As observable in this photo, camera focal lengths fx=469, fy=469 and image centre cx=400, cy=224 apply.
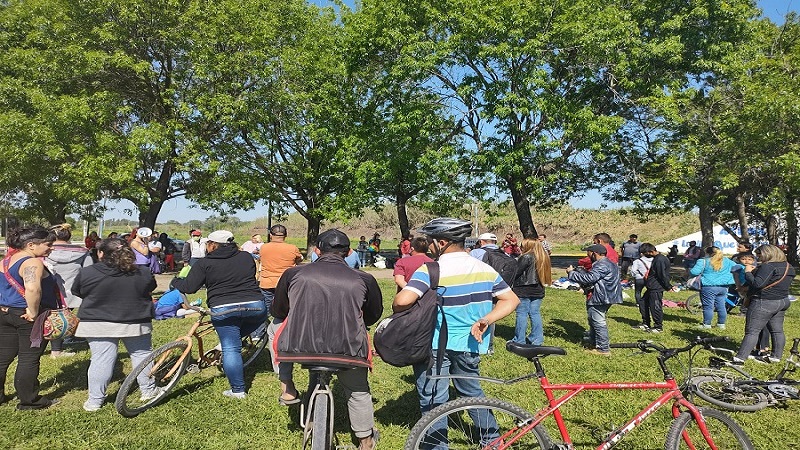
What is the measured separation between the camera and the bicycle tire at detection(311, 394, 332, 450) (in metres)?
3.25

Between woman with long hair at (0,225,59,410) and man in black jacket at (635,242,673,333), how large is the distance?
9149mm

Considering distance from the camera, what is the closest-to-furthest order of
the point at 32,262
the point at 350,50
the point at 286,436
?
1. the point at 286,436
2. the point at 32,262
3. the point at 350,50

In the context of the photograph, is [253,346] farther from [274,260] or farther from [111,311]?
[111,311]

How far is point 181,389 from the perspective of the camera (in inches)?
211

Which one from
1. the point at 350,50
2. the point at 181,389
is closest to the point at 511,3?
the point at 350,50

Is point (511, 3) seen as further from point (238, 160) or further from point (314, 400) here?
point (314, 400)

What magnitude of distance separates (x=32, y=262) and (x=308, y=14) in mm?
20977

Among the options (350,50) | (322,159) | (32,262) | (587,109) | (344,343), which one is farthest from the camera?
(322,159)

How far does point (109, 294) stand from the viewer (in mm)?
4488

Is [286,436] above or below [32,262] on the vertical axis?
below

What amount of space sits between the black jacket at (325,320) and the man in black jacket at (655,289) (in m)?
7.23

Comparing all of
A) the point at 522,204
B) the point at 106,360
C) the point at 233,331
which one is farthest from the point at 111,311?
the point at 522,204

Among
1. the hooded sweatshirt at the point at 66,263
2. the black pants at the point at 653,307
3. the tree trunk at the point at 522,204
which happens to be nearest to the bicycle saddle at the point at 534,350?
the hooded sweatshirt at the point at 66,263

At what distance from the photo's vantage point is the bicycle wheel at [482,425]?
3.05 m
